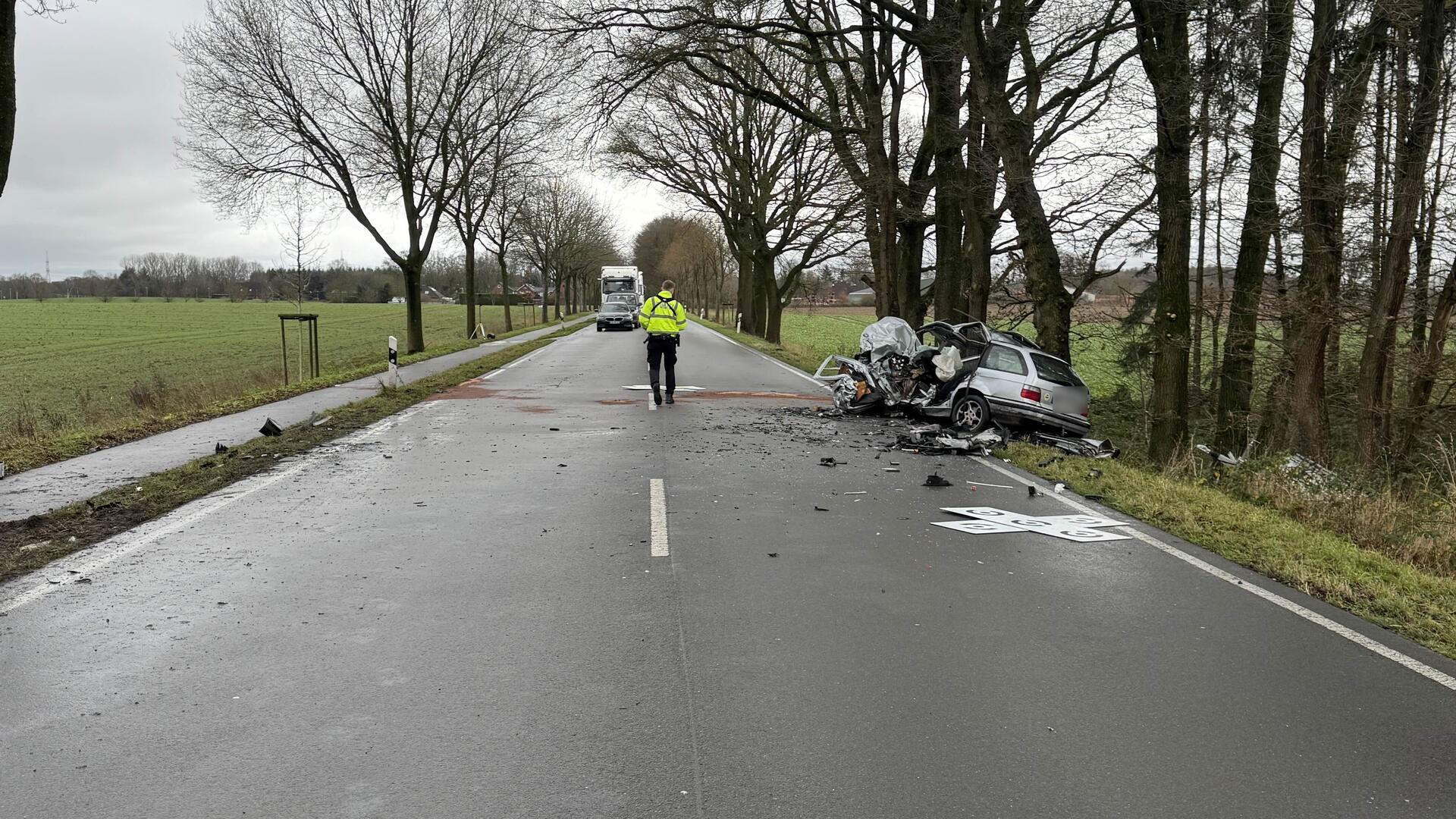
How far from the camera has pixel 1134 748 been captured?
3.61 m

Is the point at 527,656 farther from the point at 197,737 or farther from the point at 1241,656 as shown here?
the point at 1241,656

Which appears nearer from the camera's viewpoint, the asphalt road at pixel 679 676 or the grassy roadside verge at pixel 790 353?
the asphalt road at pixel 679 676

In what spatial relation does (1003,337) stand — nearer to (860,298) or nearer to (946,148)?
(946,148)

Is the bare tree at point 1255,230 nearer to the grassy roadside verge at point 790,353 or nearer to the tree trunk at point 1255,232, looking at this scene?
the tree trunk at point 1255,232

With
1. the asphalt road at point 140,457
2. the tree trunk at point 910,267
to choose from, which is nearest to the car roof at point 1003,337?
the asphalt road at point 140,457

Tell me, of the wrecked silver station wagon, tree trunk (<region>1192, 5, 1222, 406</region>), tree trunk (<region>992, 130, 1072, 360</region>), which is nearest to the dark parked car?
tree trunk (<region>1192, 5, 1222, 406</region>)

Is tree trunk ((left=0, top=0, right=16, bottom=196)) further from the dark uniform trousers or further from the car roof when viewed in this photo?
the car roof

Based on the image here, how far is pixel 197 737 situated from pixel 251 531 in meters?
3.62

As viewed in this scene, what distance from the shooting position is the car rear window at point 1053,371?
40.7ft

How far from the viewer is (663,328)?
14.8 m

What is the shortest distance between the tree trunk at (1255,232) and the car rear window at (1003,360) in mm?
5014

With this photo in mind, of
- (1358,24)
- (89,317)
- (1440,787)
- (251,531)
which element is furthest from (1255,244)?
(89,317)

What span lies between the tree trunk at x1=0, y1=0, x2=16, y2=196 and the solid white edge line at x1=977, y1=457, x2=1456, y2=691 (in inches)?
364

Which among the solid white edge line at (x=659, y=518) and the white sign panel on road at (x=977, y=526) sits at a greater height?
the solid white edge line at (x=659, y=518)
